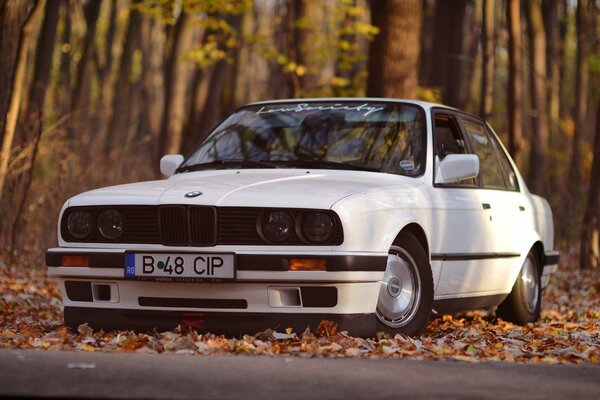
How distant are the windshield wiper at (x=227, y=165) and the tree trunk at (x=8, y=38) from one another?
363cm

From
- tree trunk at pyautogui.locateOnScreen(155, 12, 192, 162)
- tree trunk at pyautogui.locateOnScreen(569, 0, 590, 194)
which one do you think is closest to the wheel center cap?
tree trunk at pyautogui.locateOnScreen(569, 0, 590, 194)

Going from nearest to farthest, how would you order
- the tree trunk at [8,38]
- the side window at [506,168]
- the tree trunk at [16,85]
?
the side window at [506,168]
the tree trunk at [8,38]
the tree trunk at [16,85]

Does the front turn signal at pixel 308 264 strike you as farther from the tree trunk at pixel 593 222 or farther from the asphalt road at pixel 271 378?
the tree trunk at pixel 593 222

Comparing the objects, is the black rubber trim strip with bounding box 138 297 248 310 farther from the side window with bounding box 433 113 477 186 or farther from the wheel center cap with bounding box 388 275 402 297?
the side window with bounding box 433 113 477 186

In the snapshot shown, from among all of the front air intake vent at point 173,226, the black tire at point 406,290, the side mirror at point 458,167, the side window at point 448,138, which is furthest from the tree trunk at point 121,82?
the front air intake vent at point 173,226

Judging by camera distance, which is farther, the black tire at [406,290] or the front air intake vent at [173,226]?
the black tire at [406,290]

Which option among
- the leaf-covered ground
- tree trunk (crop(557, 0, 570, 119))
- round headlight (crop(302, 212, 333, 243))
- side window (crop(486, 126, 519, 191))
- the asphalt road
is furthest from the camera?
tree trunk (crop(557, 0, 570, 119))

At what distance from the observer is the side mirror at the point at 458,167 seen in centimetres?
845

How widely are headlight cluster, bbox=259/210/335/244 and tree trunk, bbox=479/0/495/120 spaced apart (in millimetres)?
13922

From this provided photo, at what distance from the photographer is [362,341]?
727 cm

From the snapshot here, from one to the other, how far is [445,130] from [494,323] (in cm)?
176

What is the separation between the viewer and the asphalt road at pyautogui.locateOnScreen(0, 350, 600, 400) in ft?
17.5

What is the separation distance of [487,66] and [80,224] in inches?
569

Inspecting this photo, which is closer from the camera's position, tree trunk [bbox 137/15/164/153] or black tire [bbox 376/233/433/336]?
black tire [bbox 376/233/433/336]
